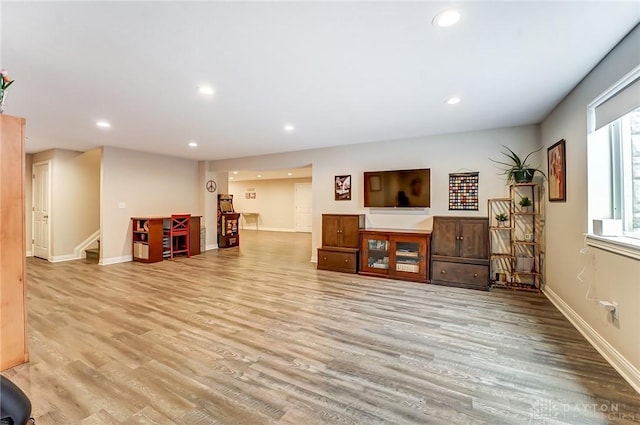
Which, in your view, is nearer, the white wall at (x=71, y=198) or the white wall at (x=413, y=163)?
the white wall at (x=413, y=163)

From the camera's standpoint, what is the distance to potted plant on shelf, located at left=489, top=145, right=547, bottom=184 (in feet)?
12.7

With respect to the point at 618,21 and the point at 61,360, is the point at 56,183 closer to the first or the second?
the point at 61,360

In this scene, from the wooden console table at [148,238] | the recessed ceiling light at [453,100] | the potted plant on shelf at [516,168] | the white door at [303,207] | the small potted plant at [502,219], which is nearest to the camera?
the recessed ceiling light at [453,100]

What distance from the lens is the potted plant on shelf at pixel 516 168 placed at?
3869mm

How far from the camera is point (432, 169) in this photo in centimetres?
474

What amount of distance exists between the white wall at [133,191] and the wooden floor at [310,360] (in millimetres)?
2159

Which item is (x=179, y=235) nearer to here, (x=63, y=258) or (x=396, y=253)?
(x=63, y=258)

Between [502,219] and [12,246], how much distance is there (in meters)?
5.60

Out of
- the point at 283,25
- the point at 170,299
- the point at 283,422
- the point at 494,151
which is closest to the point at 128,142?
the point at 170,299

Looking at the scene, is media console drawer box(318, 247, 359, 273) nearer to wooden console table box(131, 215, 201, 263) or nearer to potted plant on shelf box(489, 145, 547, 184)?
potted plant on shelf box(489, 145, 547, 184)

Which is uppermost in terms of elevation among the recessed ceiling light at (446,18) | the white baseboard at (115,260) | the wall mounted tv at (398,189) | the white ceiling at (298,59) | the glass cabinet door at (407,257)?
the white ceiling at (298,59)

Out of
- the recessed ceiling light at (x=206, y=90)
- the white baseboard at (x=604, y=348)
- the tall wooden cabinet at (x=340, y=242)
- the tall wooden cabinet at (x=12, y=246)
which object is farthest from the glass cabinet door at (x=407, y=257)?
the tall wooden cabinet at (x=12, y=246)

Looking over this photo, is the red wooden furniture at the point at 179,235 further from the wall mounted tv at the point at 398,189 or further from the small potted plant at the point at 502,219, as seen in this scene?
the small potted plant at the point at 502,219

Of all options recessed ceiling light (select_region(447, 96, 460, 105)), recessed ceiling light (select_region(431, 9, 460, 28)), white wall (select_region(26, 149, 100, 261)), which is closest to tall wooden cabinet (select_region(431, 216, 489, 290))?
recessed ceiling light (select_region(447, 96, 460, 105))
